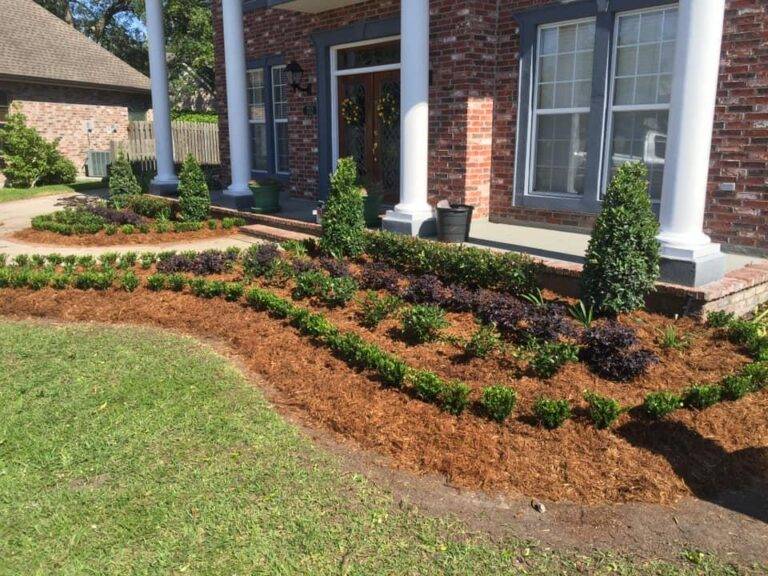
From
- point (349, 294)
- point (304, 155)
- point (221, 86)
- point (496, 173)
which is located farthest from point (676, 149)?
point (221, 86)

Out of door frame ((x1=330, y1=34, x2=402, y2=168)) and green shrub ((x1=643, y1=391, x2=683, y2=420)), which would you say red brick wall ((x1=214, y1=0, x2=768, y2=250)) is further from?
green shrub ((x1=643, y1=391, x2=683, y2=420))

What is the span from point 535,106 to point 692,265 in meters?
3.98

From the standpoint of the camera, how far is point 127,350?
5.48m

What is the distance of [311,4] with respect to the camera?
1073 centimetres

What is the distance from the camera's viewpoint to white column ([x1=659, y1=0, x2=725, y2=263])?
17.3ft

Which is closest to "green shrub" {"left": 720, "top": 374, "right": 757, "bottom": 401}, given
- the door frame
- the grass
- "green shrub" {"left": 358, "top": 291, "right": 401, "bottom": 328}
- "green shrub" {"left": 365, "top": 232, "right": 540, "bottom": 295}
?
"green shrub" {"left": 365, "top": 232, "right": 540, "bottom": 295}

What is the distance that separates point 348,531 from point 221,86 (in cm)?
1323

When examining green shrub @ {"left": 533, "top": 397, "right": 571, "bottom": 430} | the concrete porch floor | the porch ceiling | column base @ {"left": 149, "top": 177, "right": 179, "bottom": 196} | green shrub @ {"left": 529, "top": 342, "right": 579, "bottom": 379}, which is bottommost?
green shrub @ {"left": 533, "top": 397, "right": 571, "bottom": 430}

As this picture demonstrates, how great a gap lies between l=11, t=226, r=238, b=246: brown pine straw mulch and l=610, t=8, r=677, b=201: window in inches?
244

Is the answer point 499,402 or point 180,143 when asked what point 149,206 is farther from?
point 499,402

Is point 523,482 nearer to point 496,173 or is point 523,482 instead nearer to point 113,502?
point 113,502

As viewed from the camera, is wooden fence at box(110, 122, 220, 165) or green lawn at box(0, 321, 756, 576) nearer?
green lawn at box(0, 321, 756, 576)

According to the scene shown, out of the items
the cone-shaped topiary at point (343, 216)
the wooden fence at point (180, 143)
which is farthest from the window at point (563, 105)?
the wooden fence at point (180, 143)

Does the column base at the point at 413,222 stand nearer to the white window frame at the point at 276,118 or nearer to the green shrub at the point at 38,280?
the green shrub at the point at 38,280
